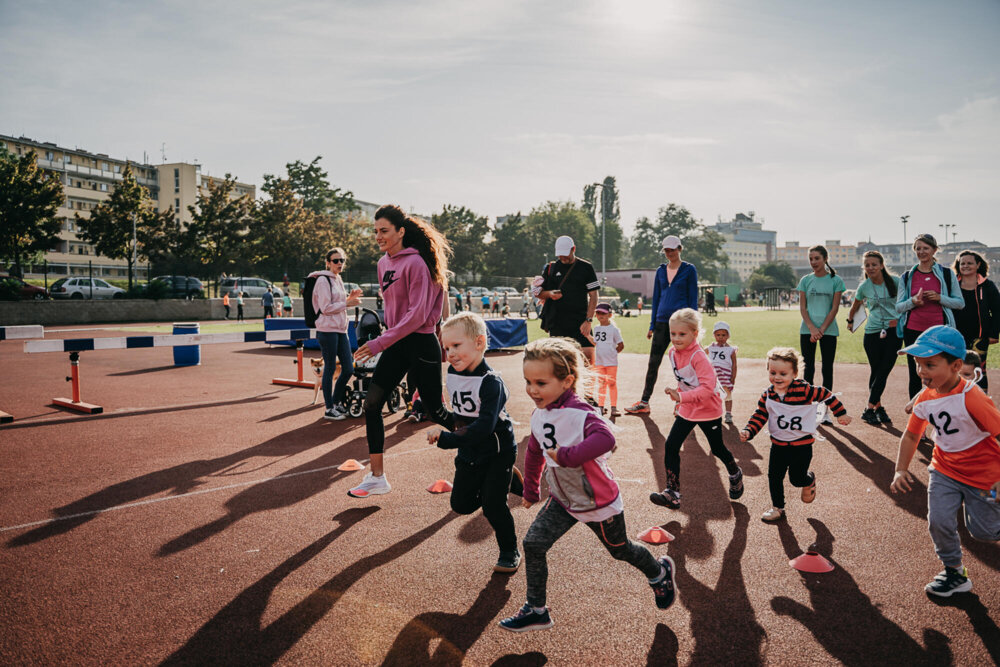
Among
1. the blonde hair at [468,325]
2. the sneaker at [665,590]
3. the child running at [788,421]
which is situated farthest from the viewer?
the child running at [788,421]

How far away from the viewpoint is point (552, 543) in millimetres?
3033

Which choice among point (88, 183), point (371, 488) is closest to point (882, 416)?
point (371, 488)

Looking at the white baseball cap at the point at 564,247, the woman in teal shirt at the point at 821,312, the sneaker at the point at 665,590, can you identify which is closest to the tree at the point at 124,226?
the white baseball cap at the point at 564,247

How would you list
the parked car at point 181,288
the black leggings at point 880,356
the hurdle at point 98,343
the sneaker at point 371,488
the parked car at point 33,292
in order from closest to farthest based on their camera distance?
the sneaker at point 371,488, the black leggings at point 880,356, the hurdle at point 98,343, the parked car at point 33,292, the parked car at point 181,288

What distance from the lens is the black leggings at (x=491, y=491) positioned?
12.0ft

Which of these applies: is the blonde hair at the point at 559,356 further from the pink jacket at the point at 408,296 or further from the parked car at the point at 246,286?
the parked car at the point at 246,286

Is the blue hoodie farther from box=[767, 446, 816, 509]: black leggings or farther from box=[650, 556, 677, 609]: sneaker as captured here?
box=[650, 556, 677, 609]: sneaker

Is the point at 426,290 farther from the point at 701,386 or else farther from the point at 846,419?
the point at 846,419

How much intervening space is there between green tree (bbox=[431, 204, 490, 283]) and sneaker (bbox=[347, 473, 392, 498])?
6710cm

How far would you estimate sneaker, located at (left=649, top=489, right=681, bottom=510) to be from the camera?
15.7 ft

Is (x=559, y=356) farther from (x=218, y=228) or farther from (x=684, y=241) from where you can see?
(x=684, y=241)

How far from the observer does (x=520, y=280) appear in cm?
7250

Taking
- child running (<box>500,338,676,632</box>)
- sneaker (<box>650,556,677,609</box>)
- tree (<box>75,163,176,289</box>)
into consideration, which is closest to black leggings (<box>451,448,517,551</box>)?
child running (<box>500,338,676,632</box>)

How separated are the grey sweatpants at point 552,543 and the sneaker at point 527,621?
4cm
